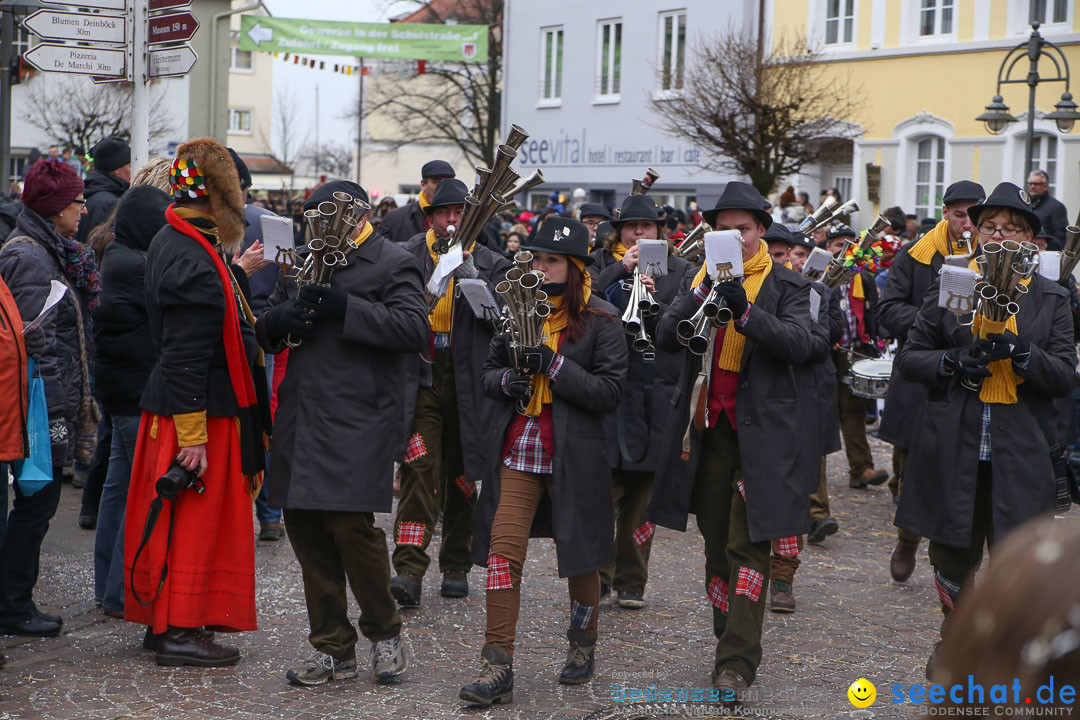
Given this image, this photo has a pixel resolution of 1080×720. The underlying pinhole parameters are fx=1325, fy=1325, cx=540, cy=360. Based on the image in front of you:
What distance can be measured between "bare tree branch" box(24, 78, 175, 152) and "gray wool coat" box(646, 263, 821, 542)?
83.2 ft

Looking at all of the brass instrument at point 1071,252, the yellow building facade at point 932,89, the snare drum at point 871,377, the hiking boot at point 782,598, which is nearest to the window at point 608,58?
the yellow building facade at point 932,89

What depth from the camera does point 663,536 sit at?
9023 mm

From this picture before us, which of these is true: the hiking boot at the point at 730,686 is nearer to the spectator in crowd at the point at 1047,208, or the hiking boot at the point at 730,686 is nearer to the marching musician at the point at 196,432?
the marching musician at the point at 196,432

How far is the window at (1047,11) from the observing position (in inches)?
897

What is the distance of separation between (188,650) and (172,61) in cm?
450

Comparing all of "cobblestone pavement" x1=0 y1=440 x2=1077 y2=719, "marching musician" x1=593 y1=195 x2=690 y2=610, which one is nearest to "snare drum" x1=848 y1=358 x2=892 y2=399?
"cobblestone pavement" x1=0 y1=440 x2=1077 y2=719

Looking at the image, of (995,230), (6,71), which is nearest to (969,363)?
(995,230)

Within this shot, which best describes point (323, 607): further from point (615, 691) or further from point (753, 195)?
point (753, 195)

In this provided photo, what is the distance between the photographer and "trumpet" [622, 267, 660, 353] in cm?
650

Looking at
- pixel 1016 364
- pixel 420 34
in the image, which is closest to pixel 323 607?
pixel 1016 364

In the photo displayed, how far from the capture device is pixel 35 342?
5902 mm

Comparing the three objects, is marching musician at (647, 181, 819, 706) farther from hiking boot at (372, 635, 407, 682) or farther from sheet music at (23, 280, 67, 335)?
sheet music at (23, 280, 67, 335)

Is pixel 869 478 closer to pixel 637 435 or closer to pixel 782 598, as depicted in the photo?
pixel 782 598

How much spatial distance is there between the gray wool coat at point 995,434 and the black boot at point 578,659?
56.0 inches
